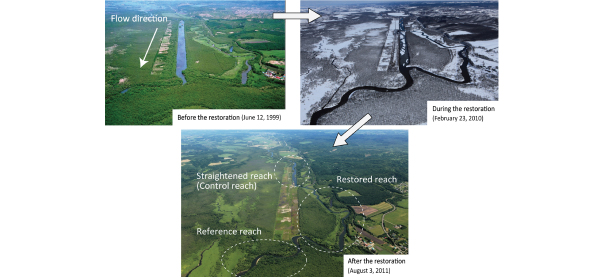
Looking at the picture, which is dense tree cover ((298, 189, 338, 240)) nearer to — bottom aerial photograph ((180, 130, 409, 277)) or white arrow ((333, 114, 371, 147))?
bottom aerial photograph ((180, 130, 409, 277))

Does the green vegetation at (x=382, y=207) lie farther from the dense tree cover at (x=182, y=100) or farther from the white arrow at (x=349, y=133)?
the dense tree cover at (x=182, y=100)

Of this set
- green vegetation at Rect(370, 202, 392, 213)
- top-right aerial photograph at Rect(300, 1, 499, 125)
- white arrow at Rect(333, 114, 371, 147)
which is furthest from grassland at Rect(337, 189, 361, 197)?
top-right aerial photograph at Rect(300, 1, 499, 125)

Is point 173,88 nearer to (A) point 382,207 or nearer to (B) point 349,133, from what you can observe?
(B) point 349,133

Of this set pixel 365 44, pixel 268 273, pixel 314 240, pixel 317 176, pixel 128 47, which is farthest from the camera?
pixel 365 44

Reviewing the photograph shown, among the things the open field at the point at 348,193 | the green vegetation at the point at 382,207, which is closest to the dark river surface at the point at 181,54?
the open field at the point at 348,193

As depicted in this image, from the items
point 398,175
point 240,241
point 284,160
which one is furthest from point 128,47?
point 398,175

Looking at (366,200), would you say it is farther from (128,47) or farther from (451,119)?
(128,47)
